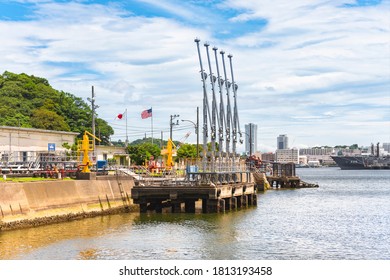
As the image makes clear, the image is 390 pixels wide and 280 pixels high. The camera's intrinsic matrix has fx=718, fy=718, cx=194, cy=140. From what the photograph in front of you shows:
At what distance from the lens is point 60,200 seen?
51000 millimetres

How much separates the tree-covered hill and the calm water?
7279 cm

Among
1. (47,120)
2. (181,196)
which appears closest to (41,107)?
(47,120)

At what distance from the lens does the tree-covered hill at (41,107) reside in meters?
127

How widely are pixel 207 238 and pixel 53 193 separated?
1312 cm

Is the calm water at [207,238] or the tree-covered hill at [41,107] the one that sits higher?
the tree-covered hill at [41,107]

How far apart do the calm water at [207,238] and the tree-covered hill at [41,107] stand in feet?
239

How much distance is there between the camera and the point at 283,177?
409ft

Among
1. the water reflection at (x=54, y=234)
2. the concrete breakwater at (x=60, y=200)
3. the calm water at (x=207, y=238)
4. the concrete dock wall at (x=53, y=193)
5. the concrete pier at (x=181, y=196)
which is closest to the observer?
the water reflection at (x=54, y=234)

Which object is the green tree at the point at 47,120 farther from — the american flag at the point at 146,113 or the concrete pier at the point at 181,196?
the concrete pier at the point at 181,196

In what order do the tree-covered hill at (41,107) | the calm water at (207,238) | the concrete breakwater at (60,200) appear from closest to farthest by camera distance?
the calm water at (207,238) → the concrete breakwater at (60,200) → the tree-covered hill at (41,107)

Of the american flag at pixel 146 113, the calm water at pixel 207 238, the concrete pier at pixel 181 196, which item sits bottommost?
the calm water at pixel 207 238

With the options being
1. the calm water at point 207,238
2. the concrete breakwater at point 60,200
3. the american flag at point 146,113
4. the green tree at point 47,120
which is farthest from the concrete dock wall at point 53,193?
the green tree at point 47,120

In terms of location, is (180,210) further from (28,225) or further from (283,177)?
(283,177)

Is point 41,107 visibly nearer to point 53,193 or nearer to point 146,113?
point 146,113
